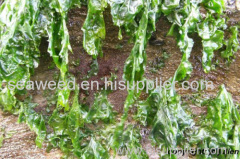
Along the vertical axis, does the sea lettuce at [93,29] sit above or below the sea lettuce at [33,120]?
above

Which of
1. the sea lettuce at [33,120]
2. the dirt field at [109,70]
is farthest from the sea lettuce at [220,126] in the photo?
the sea lettuce at [33,120]

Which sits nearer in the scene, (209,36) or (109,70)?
(209,36)

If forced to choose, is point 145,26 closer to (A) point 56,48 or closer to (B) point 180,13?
(B) point 180,13

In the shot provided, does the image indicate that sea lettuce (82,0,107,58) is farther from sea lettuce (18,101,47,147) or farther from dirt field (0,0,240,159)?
sea lettuce (18,101,47,147)

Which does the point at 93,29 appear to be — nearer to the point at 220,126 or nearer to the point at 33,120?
the point at 33,120

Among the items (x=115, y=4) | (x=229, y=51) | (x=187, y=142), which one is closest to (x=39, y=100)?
(x=115, y=4)

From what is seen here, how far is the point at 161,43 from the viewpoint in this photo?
3.52 feet

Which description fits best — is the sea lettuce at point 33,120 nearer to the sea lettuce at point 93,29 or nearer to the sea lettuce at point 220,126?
the sea lettuce at point 93,29

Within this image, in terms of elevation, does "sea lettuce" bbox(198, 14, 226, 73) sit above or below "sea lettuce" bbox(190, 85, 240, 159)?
above

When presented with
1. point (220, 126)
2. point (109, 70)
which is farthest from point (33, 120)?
point (220, 126)

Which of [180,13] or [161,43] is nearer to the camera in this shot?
[180,13]

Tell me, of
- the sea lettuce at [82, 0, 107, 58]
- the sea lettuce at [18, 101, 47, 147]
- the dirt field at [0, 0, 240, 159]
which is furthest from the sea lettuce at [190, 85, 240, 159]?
the sea lettuce at [18, 101, 47, 147]

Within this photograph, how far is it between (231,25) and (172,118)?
49cm

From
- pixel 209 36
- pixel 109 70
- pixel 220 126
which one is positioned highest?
pixel 209 36
